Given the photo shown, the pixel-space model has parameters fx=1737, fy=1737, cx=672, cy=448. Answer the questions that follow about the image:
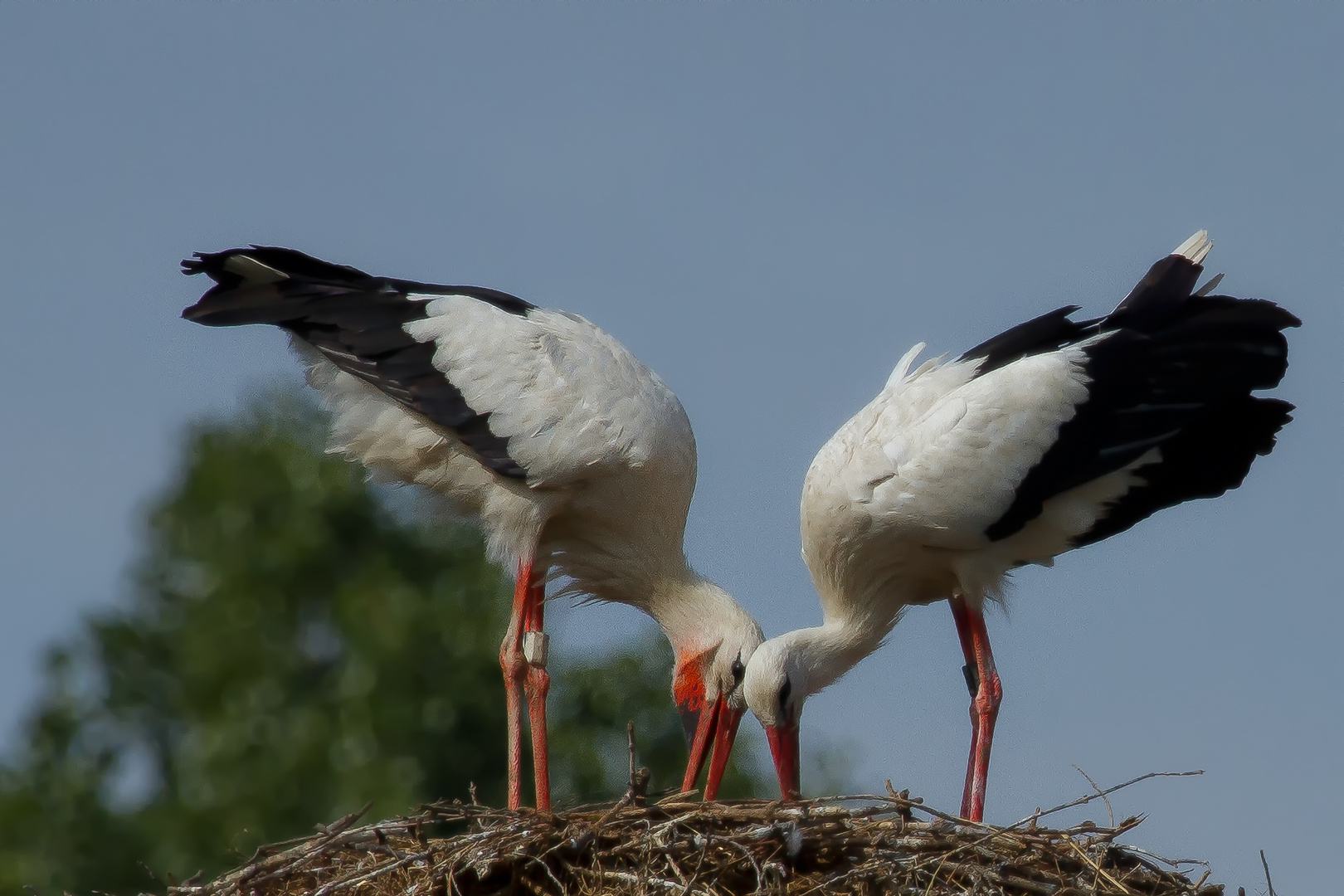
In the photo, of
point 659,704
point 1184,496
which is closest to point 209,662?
point 659,704

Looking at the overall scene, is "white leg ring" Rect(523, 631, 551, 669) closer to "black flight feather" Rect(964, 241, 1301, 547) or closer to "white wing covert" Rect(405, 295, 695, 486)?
"white wing covert" Rect(405, 295, 695, 486)

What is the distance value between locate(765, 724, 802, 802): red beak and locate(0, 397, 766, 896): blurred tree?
8.85 metres

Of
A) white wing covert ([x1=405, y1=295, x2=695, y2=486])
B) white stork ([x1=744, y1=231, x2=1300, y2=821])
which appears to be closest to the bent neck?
white stork ([x1=744, y1=231, x2=1300, y2=821])

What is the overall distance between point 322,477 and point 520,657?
15.7m

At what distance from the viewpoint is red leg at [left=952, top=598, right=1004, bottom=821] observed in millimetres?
7312

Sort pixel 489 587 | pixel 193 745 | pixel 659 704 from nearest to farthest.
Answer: pixel 659 704, pixel 193 745, pixel 489 587

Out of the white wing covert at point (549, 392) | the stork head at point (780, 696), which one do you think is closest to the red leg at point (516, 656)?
the white wing covert at point (549, 392)

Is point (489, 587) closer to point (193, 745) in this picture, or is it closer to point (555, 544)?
point (193, 745)

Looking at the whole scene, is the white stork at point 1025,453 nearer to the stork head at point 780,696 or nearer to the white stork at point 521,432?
the stork head at point 780,696

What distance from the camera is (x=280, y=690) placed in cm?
2131

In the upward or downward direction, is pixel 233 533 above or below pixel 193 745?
above

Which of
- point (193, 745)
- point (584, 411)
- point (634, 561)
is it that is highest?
point (584, 411)

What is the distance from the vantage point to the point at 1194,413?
278 inches

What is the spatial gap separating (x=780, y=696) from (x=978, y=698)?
0.88m
